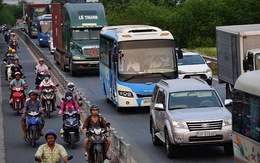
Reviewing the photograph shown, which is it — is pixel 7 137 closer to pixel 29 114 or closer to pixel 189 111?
pixel 29 114

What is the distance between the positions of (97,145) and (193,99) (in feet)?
11.3

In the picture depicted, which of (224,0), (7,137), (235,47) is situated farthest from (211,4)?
(7,137)

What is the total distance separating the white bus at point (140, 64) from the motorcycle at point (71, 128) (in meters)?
6.89

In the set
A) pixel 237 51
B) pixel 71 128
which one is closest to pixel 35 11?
pixel 237 51

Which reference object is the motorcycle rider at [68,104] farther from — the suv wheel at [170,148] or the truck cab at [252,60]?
the truck cab at [252,60]

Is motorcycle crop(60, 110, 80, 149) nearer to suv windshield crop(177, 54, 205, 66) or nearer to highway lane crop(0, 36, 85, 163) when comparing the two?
highway lane crop(0, 36, 85, 163)

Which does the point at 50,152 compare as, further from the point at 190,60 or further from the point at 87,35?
the point at 87,35

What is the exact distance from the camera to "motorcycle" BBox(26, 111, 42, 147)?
73.1 ft

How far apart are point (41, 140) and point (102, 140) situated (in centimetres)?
630

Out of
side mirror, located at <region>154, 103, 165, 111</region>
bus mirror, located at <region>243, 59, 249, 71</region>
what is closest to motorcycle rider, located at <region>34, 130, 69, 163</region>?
side mirror, located at <region>154, 103, 165, 111</region>

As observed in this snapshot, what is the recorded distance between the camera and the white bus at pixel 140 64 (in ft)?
94.6

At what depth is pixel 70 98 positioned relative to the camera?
23.2 m

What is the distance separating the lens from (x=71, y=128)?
21.7 m

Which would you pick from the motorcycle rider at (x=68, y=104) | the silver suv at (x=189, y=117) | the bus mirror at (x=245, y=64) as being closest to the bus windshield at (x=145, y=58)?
the bus mirror at (x=245, y=64)
